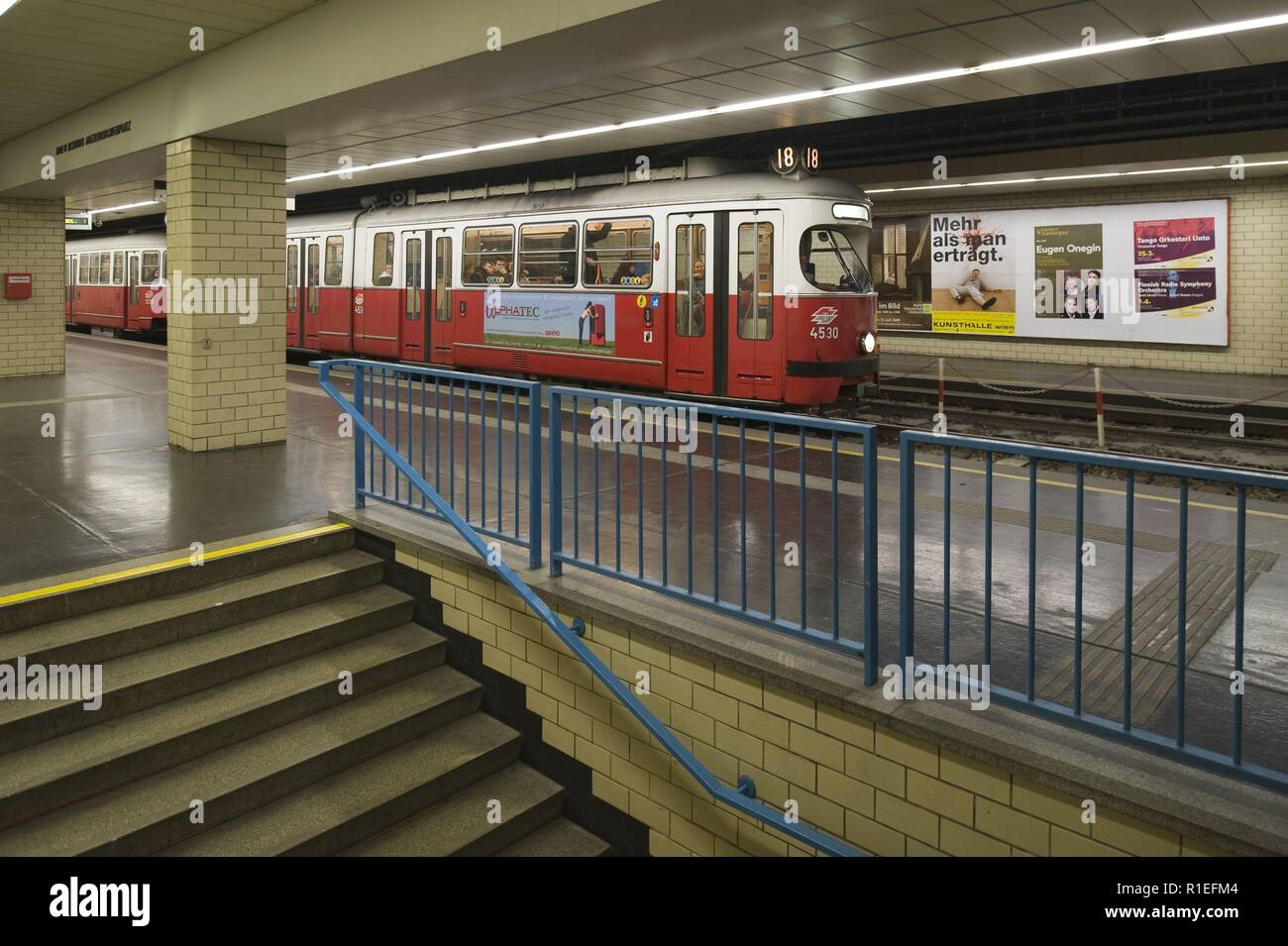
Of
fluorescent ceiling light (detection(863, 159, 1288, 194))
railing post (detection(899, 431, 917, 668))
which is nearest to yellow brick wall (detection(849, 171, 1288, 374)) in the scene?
fluorescent ceiling light (detection(863, 159, 1288, 194))

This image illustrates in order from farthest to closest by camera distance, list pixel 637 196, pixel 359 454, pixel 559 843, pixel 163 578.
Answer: pixel 637 196 → pixel 359 454 → pixel 163 578 → pixel 559 843

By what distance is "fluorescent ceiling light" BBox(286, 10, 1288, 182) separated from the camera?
7.65m

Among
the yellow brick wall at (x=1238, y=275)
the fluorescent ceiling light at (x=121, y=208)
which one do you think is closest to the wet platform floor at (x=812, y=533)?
the yellow brick wall at (x=1238, y=275)

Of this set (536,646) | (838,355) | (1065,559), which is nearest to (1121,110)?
(838,355)

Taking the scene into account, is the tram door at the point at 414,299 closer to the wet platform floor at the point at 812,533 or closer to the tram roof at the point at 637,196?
the tram roof at the point at 637,196

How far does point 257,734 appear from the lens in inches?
207

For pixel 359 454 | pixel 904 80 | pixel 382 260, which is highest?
pixel 904 80

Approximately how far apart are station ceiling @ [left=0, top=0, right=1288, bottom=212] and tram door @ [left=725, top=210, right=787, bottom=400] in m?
1.27

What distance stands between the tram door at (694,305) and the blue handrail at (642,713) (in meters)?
6.45

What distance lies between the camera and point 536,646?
5664mm

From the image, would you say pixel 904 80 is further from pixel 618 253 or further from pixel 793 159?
pixel 618 253

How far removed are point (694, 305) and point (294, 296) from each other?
1024cm

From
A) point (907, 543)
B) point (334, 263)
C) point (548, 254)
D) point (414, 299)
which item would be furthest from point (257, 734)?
point (334, 263)

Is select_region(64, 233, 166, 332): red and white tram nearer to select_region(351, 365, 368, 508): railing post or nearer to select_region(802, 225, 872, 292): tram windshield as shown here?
select_region(802, 225, 872, 292): tram windshield
